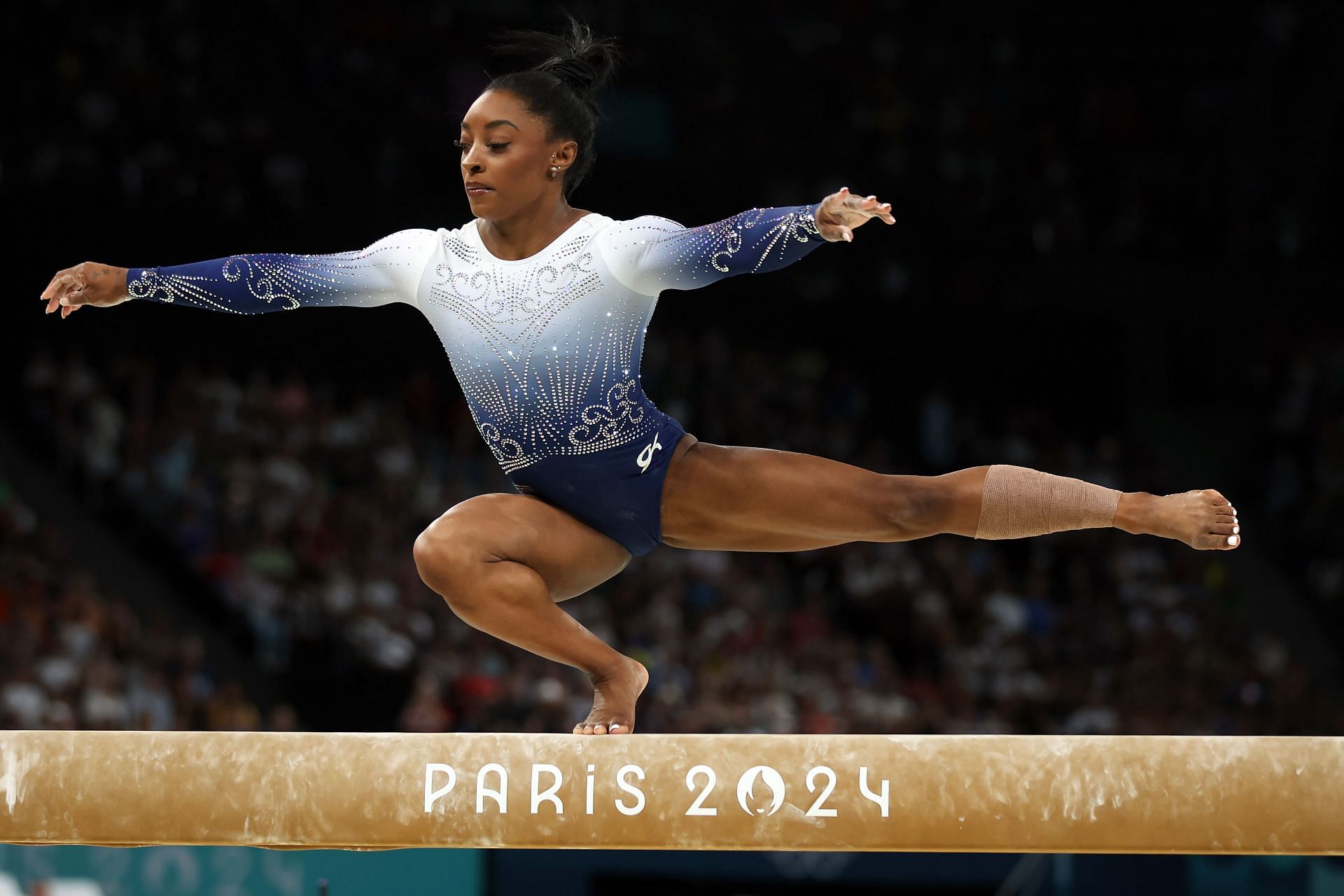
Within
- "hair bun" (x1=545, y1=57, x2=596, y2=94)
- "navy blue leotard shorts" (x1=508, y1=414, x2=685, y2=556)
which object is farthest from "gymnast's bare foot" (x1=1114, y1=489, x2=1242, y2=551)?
"hair bun" (x1=545, y1=57, x2=596, y2=94)

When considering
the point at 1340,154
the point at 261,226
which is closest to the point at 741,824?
the point at 261,226

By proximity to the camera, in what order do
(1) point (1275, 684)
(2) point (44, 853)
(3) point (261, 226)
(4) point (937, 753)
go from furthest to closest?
(3) point (261, 226) < (1) point (1275, 684) < (2) point (44, 853) < (4) point (937, 753)

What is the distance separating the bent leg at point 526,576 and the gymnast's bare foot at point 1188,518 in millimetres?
1242

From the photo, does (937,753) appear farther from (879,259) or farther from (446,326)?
(879,259)

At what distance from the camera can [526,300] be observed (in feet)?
11.8

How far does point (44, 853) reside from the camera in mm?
6668

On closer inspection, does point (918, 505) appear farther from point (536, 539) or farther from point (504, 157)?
point (504, 157)

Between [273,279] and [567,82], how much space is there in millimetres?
899

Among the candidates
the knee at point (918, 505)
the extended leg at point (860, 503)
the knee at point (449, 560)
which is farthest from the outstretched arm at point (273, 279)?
the knee at point (918, 505)

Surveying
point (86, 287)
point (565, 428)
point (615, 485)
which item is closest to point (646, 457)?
point (615, 485)

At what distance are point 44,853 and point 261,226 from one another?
17.5ft

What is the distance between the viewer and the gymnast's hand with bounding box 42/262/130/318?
11.9 feet

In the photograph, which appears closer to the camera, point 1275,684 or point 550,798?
point 550,798

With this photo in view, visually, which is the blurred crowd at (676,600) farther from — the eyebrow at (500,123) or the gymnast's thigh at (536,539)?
the eyebrow at (500,123)
